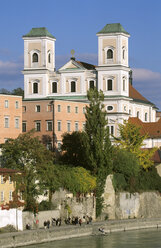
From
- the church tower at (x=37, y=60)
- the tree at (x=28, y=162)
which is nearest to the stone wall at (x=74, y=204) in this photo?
the tree at (x=28, y=162)

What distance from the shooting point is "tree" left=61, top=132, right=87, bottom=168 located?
97.1 metres

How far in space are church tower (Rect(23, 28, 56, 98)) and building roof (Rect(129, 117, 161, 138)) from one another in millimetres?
13764

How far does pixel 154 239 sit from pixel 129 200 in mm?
13638

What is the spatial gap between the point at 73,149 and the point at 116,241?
19609mm

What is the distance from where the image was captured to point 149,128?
136 meters

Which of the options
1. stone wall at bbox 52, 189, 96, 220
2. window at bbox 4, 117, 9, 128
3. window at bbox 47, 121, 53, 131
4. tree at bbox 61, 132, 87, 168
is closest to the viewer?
stone wall at bbox 52, 189, 96, 220

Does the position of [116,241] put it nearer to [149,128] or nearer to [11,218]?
[11,218]

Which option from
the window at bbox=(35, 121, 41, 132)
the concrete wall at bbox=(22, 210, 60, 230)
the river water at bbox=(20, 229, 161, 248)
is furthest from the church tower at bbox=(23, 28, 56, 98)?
the concrete wall at bbox=(22, 210, 60, 230)

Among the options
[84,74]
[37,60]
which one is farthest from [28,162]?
[37,60]

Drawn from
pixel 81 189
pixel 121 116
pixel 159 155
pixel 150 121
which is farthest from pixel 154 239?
pixel 150 121

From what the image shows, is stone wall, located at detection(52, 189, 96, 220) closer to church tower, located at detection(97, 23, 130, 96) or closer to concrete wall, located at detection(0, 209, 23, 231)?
concrete wall, located at detection(0, 209, 23, 231)

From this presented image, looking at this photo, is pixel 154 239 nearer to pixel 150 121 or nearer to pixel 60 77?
pixel 60 77

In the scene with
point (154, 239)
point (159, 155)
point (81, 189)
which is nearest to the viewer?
point (154, 239)

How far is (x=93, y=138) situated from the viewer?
93.8m
